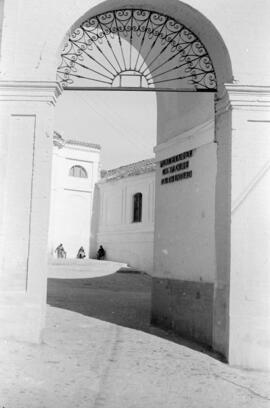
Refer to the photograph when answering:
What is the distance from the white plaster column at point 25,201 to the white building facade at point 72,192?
22.8m

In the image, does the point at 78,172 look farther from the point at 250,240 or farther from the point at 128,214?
the point at 250,240

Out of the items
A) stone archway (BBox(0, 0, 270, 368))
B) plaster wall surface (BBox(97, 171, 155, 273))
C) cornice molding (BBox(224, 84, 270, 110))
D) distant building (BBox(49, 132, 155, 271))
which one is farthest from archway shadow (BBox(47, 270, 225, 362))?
distant building (BBox(49, 132, 155, 271))

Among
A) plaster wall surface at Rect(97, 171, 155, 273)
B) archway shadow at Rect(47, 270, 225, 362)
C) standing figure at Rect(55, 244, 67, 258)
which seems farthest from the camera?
standing figure at Rect(55, 244, 67, 258)

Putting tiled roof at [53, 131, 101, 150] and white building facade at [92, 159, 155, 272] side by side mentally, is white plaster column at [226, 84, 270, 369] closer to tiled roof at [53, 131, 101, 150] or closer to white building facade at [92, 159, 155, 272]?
white building facade at [92, 159, 155, 272]

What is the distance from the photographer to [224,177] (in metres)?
6.40

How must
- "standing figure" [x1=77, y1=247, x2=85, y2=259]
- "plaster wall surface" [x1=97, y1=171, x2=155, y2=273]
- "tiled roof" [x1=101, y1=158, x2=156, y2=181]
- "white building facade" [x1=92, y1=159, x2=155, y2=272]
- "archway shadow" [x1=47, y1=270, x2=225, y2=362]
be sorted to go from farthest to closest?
"standing figure" [x1=77, y1=247, x2=85, y2=259] < "tiled roof" [x1=101, y1=158, x2=156, y2=181] < "white building facade" [x1=92, y1=159, x2=155, y2=272] < "plaster wall surface" [x1=97, y1=171, x2=155, y2=273] < "archway shadow" [x1=47, y1=270, x2=225, y2=362]

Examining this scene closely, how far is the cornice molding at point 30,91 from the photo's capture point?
6207 millimetres

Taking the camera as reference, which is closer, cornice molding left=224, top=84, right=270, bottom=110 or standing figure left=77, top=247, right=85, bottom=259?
cornice molding left=224, top=84, right=270, bottom=110

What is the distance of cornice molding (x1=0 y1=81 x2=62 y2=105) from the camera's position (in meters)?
6.21

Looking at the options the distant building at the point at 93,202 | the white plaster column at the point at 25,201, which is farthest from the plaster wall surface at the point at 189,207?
Result: the distant building at the point at 93,202

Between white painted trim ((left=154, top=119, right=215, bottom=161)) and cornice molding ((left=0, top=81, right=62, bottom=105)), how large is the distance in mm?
2196

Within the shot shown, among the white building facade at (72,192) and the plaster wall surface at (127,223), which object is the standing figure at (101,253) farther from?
the white building facade at (72,192)

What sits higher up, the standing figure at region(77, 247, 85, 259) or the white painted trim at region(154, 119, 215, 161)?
the white painted trim at region(154, 119, 215, 161)

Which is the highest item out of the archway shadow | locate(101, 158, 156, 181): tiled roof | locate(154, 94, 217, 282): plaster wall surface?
locate(101, 158, 156, 181): tiled roof
